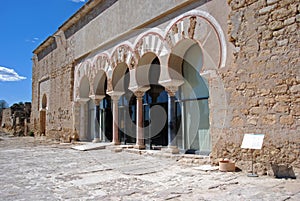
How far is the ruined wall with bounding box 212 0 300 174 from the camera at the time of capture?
13.6 ft

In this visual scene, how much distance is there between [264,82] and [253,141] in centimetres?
101

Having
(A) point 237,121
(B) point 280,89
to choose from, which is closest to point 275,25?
(B) point 280,89

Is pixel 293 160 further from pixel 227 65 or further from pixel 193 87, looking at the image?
pixel 193 87

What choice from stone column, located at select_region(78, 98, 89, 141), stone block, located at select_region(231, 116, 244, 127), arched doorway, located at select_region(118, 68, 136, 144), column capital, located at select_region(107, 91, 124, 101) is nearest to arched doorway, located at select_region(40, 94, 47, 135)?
stone column, located at select_region(78, 98, 89, 141)

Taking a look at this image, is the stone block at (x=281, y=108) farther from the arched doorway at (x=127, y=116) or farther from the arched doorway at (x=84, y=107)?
the arched doorway at (x=84, y=107)

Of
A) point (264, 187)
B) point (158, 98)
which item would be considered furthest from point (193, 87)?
point (264, 187)

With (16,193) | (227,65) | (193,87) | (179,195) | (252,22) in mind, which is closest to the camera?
(179,195)

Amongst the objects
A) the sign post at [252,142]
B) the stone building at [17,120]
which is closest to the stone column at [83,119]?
the sign post at [252,142]

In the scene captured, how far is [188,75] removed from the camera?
6965mm

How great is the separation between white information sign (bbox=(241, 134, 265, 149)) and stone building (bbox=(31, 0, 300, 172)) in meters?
0.14

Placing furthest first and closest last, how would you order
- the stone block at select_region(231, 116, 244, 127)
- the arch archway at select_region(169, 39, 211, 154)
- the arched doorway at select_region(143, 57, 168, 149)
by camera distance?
1. the arched doorway at select_region(143, 57, 168, 149)
2. the arch archway at select_region(169, 39, 211, 154)
3. the stone block at select_region(231, 116, 244, 127)

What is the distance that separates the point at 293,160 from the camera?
4.04m

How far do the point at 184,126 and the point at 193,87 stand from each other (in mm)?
1037

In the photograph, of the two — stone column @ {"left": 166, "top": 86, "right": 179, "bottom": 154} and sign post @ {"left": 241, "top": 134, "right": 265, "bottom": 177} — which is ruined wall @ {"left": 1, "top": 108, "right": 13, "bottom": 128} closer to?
stone column @ {"left": 166, "top": 86, "right": 179, "bottom": 154}
